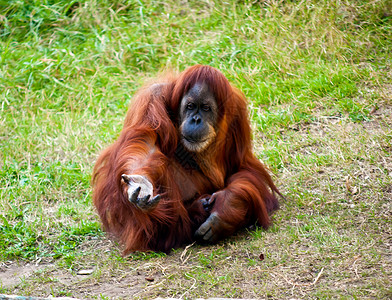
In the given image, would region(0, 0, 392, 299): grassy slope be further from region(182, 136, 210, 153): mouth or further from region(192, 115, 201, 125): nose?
region(192, 115, 201, 125): nose

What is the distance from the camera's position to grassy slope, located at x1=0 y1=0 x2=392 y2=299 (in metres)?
3.14

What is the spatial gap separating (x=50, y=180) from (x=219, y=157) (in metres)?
1.74

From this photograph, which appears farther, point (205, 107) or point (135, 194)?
point (205, 107)

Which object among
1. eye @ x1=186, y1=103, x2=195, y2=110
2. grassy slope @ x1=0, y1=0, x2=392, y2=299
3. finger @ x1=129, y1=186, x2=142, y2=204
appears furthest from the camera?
eye @ x1=186, y1=103, x2=195, y2=110

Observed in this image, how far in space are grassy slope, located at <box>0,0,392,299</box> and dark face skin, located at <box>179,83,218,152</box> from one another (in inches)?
27.8

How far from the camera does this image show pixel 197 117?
354 centimetres

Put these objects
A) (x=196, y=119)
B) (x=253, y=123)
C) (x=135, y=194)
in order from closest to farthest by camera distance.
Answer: (x=135, y=194), (x=196, y=119), (x=253, y=123)

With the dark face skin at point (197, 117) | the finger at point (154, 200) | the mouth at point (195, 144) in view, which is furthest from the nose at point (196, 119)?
the finger at point (154, 200)

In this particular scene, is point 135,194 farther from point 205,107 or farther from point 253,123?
point 253,123

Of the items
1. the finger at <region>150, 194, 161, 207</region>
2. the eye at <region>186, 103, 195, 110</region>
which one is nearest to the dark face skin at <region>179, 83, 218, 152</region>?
the eye at <region>186, 103, 195, 110</region>

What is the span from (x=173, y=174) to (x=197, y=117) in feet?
1.37

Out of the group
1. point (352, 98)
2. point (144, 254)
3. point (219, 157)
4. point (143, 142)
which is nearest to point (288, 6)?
point (352, 98)

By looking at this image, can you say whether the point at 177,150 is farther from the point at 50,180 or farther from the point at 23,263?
the point at 50,180

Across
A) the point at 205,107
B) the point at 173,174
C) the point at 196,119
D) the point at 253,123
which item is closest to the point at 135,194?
the point at 173,174
